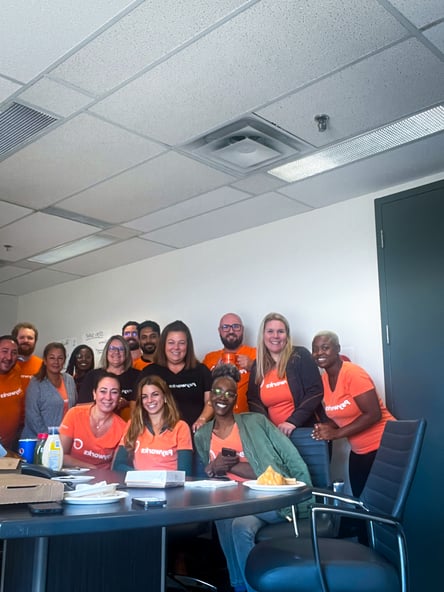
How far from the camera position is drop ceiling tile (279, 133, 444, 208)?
3.33m

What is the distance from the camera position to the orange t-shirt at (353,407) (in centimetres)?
336

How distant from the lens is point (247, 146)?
3254mm

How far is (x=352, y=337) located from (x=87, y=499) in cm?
284

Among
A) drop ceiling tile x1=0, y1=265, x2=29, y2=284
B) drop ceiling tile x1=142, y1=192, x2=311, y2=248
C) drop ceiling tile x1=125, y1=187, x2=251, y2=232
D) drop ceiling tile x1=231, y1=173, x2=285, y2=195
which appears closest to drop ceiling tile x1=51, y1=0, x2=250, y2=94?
drop ceiling tile x1=231, y1=173, x2=285, y2=195

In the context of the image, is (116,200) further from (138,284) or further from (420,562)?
(420,562)

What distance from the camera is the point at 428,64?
252 cm

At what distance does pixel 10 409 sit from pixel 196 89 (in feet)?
9.09

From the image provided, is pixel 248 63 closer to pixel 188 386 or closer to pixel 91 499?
pixel 91 499

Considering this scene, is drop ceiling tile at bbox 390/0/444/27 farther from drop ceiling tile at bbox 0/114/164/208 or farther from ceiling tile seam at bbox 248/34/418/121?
drop ceiling tile at bbox 0/114/164/208

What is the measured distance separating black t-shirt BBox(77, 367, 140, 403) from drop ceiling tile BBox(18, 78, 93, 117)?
1857 mm

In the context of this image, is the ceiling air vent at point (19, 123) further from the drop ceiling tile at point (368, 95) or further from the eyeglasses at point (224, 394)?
the eyeglasses at point (224, 394)

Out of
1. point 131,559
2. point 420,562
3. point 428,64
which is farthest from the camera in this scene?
point 420,562

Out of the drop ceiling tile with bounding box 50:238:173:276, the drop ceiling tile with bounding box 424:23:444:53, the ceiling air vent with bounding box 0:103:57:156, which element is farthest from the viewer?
the drop ceiling tile with bounding box 50:238:173:276

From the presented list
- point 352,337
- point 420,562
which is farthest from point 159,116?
point 420,562
